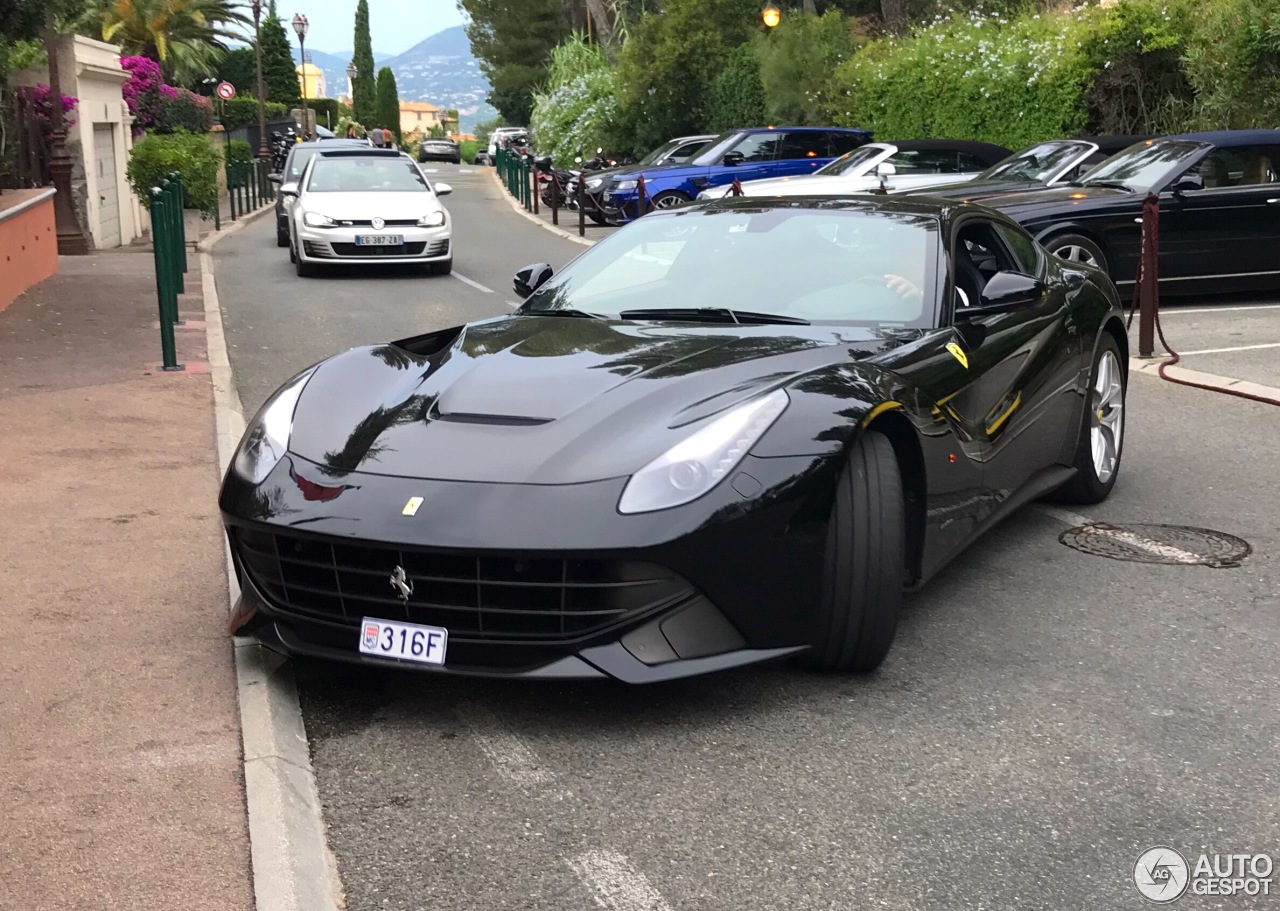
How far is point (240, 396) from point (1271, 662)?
23.8 ft

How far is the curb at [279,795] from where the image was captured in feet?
10.6

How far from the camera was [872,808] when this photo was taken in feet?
12.1

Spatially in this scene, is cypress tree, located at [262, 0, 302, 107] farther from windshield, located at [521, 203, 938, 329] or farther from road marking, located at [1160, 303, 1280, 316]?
windshield, located at [521, 203, 938, 329]

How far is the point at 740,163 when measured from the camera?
2509cm

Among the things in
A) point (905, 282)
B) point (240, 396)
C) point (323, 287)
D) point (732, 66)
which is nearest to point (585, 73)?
point (732, 66)

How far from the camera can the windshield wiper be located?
210 inches

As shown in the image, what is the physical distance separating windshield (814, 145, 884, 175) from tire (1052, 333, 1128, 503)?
44.4 feet

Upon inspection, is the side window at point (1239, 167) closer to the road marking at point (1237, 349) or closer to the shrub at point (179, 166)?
the road marking at point (1237, 349)

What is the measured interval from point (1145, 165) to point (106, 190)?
15.8 metres

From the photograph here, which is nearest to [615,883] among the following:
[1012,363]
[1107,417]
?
[1012,363]

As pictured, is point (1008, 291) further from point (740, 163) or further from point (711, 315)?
point (740, 163)

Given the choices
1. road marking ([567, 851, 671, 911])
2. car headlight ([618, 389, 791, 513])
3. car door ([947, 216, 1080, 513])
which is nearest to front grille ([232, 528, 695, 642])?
car headlight ([618, 389, 791, 513])

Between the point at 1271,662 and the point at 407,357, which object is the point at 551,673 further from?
the point at 1271,662

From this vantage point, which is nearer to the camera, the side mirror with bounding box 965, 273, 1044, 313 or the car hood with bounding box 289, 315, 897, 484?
the car hood with bounding box 289, 315, 897, 484
